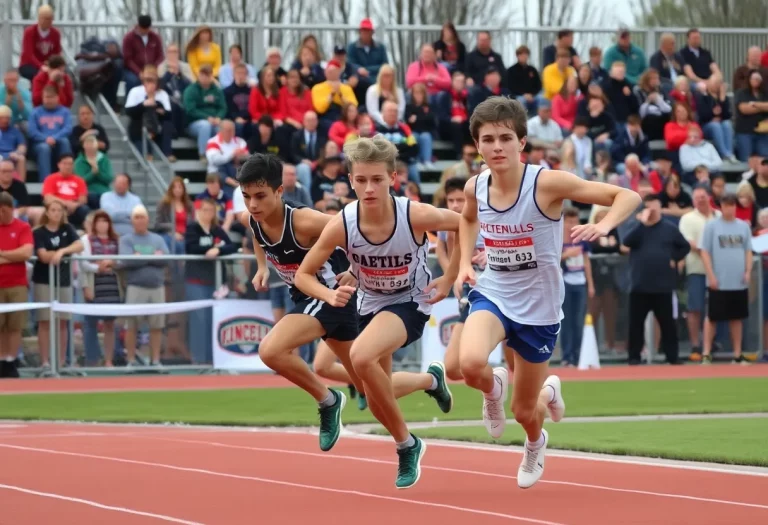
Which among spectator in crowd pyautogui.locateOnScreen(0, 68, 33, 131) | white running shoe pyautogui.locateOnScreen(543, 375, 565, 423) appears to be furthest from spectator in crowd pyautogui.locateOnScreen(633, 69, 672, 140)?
white running shoe pyautogui.locateOnScreen(543, 375, 565, 423)

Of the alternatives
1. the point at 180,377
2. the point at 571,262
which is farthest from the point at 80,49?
the point at 571,262

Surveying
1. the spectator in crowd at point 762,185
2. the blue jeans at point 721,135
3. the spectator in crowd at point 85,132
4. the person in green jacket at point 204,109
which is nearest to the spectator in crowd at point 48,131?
the spectator in crowd at point 85,132

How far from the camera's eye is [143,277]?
19750 millimetres

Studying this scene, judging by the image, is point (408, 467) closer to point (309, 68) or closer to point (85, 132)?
point (85, 132)

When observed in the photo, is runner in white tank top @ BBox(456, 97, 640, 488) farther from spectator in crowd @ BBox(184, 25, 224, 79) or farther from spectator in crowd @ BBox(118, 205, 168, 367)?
spectator in crowd @ BBox(184, 25, 224, 79)

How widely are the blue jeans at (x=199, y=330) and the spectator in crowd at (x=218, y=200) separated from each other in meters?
1.25

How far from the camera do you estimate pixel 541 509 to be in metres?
7.97

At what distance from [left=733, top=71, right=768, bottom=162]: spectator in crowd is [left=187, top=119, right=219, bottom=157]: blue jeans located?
915 centimetres

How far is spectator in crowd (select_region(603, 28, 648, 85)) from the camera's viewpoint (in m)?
26.3

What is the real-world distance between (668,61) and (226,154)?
8919 mm

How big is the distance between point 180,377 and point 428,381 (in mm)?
8852

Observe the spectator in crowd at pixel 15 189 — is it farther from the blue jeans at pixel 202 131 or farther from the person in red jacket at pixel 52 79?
the blue jeans at pixel 202 131

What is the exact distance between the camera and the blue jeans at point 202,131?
22.8m

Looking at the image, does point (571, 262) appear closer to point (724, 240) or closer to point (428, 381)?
point (724, 240)
